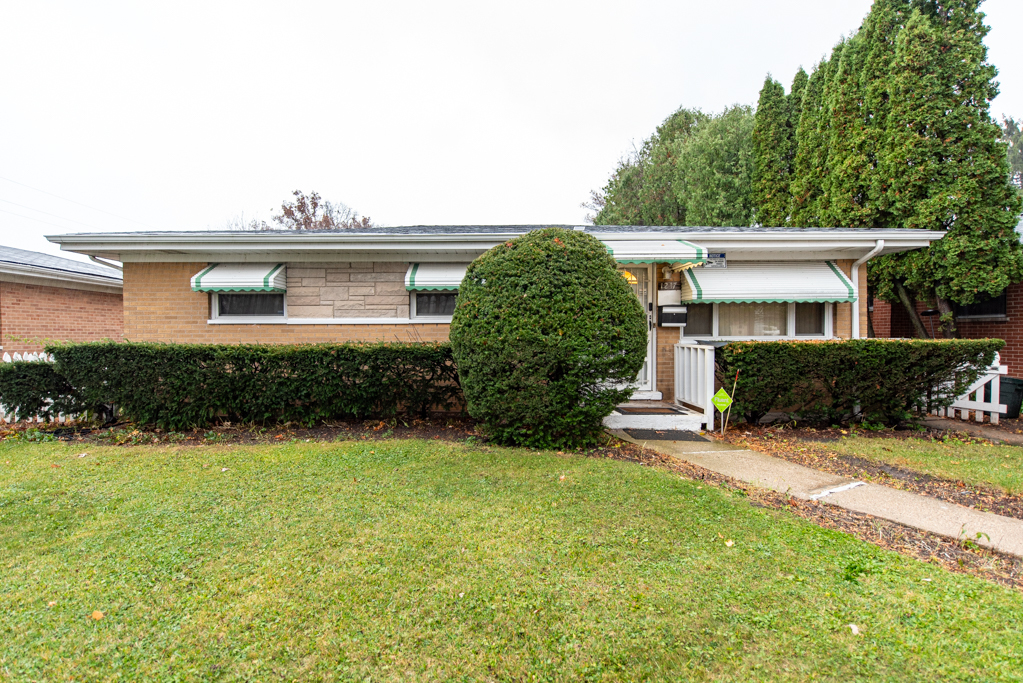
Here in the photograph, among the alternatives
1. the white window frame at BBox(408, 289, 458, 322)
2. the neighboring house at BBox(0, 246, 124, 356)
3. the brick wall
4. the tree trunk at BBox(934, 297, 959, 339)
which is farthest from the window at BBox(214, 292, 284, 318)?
the tree trunk at BBox(934, 297, 959, 339)

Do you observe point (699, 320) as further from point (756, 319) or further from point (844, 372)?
point (844, 372)

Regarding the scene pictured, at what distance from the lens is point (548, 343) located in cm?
523

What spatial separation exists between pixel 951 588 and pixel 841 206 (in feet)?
39.0

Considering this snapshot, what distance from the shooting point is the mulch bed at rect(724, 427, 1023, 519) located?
4281 mm

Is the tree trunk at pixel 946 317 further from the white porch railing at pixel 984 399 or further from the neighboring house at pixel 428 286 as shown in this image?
the neighboring house at pixel 428 286

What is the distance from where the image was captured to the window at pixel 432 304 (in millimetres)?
8422

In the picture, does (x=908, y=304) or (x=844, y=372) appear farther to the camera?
(x=908, y=304)

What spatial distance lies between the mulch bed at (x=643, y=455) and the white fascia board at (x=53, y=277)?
639 centimetres

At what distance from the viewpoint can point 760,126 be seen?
18.2 m

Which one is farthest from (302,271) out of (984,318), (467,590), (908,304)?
(984,318)

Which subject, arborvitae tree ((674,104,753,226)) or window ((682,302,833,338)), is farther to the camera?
arborvitae tree ((674,104,753,226))

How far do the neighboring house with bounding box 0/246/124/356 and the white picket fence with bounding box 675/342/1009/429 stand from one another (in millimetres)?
12143

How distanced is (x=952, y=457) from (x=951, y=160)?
791 centimetres

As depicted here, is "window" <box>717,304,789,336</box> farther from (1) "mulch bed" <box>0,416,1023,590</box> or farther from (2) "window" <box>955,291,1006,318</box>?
(2) "window" <box>955,291,1006,318</box>
